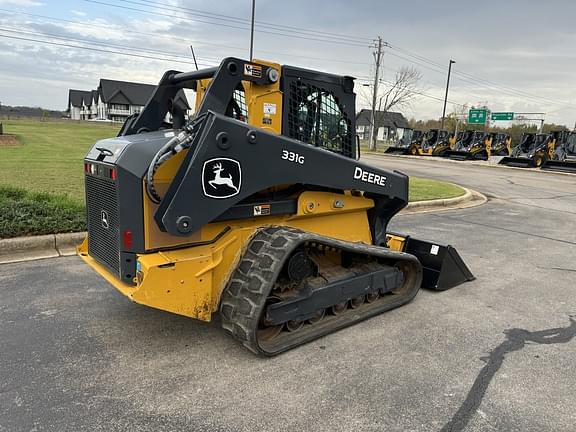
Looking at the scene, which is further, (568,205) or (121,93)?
(121,93)

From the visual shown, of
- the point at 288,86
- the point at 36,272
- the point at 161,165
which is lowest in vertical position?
the point at 36,272

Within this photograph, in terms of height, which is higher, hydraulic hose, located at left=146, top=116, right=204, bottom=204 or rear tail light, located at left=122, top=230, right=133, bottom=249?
hydraulic hose, located at left=146, top=116, right=204, bottom=204

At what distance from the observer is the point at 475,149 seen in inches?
1214

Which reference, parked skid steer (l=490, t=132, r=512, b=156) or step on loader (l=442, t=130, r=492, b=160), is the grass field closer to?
step on loader (l=442, t=130, r=492, b=160)

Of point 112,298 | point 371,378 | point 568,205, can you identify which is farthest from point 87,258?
point 568,205

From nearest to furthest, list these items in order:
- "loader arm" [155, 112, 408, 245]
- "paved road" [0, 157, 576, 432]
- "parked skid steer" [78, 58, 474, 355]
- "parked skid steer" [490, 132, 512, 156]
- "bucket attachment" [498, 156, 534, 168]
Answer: "paved road" [0, 157, 576, 432] → "loader arm" [155, 112, 408, 245] → "parked skid steer" [78, 58, 474, 355] → "bucket attachment" [498, 156, 534, 168] → "parked skid steer" [490, 132, 512, 156]

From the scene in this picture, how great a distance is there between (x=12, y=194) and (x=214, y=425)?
224 inches

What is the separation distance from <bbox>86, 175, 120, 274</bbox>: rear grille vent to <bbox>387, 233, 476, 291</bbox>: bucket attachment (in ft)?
9.89

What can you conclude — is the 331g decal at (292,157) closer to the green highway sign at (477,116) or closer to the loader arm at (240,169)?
the loader arm at (240,169)

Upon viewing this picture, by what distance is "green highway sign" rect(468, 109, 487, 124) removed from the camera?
50450 mm

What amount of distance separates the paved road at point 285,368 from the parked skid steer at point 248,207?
1.10 ft

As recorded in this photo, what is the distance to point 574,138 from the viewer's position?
2545 centimetres

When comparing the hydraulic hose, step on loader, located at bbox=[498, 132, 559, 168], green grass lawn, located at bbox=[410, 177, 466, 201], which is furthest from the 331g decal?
step on loader, located at bbox=[498, 132, 559, 168]

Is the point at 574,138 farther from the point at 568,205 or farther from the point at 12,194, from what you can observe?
the point at 12,194
